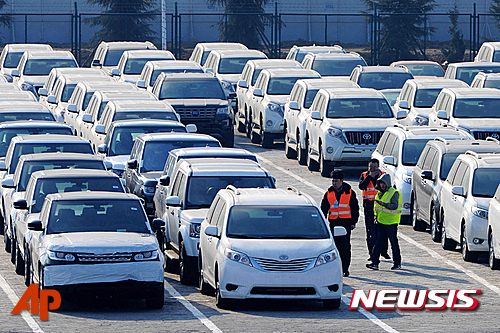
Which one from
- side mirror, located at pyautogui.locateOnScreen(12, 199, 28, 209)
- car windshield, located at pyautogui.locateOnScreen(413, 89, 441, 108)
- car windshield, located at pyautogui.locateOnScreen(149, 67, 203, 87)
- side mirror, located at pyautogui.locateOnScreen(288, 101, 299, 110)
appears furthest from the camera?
car windshield, located at pyautogui.locateOnScreen(149, 67, 203, 87)

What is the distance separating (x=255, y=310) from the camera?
14.4 meters

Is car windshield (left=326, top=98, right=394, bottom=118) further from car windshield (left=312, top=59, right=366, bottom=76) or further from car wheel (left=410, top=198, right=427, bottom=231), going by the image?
car windshield (left=312, top=59, right=366, bottom=76)

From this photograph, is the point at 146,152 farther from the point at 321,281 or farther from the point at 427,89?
the point at 427,89

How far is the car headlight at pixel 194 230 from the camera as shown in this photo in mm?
16188

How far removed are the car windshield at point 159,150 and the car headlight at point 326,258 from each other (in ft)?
25.5

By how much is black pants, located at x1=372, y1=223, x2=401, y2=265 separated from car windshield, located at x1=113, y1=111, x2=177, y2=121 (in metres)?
8.99

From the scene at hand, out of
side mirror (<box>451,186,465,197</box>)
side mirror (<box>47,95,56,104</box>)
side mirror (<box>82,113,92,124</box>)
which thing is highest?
side mirror (<box>47,95,56,104</box>)

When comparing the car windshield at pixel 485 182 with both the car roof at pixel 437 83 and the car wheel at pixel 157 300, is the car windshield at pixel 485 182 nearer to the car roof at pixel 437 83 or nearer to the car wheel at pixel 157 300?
the car wheel at pixel 157 300

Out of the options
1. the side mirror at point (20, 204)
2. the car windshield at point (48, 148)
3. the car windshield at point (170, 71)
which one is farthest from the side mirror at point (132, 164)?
the car windshield at point (170, 71)

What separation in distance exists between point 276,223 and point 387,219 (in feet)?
11.2

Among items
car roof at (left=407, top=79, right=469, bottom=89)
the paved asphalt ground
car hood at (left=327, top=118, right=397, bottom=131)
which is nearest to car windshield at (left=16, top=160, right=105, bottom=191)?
the paved asphalt ground

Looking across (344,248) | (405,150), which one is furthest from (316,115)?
(344,248)

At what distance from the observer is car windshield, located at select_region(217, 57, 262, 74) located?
39.1 m

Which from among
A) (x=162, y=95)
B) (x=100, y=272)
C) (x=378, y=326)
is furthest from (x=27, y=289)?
(x=162, y=95)
